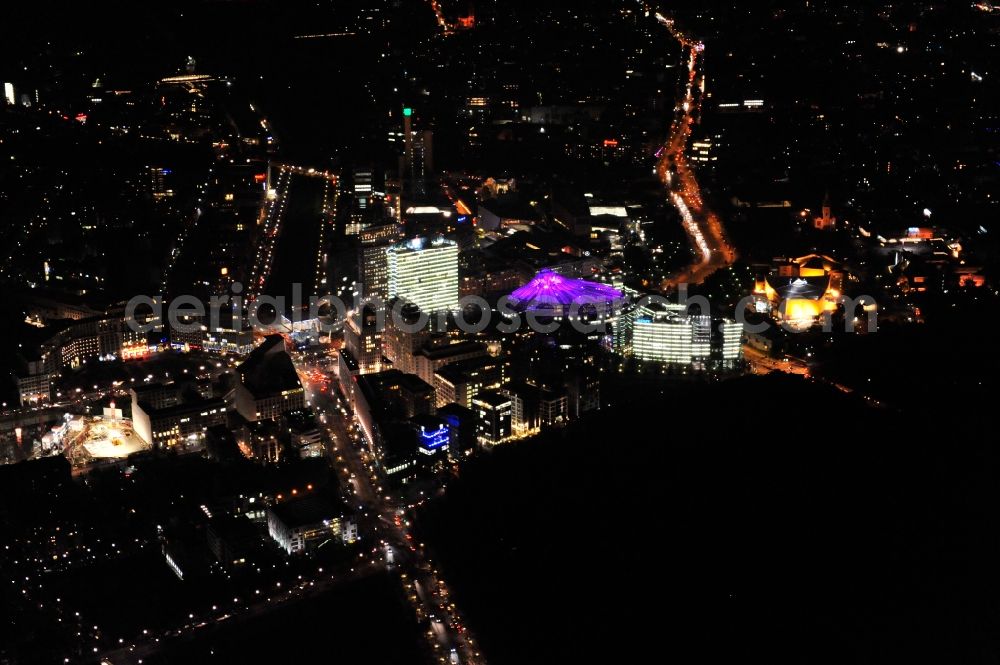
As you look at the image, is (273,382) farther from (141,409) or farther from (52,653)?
(52,653)

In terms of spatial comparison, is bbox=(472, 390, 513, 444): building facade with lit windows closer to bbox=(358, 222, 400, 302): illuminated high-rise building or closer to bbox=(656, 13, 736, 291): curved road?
bbox=(358, 222, 400, 302): illuminated high-rise building

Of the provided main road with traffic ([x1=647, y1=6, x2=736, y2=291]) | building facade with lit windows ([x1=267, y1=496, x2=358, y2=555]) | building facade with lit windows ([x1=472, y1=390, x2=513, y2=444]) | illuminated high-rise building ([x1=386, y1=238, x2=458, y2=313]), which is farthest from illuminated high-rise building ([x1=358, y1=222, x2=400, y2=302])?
building facade with lit windows ([x1=267, y1=496, x2=358, y2=555])

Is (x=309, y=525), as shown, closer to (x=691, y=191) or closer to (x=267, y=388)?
(x=267, y=388)

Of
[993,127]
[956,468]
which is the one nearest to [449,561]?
[956,468]

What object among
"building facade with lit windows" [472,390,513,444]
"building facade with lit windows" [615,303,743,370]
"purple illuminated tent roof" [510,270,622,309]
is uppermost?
"purple illuminated tent roof" [510,270,622,309]

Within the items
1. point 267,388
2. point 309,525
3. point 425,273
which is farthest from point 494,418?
point 425,273

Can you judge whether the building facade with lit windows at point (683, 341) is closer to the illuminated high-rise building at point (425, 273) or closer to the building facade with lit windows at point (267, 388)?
the illuminated high-rise building at point (425, 273)
